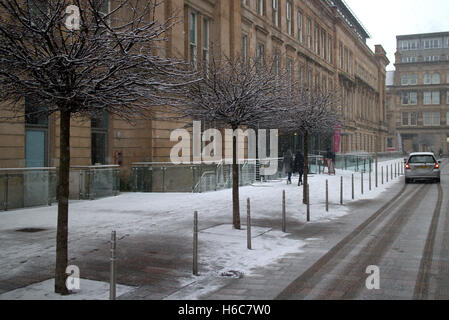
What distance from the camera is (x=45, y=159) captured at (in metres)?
16.0

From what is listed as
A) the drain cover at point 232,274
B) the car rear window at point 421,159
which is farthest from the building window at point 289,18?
the drain cover at point 232,274

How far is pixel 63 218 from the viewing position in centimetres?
610

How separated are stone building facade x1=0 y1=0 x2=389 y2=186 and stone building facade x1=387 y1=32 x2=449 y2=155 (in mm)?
42496

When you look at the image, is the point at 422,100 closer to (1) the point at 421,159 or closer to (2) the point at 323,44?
(2) the point at 323,44

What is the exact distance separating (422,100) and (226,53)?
8820 cm

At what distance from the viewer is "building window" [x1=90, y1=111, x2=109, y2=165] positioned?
19375mm

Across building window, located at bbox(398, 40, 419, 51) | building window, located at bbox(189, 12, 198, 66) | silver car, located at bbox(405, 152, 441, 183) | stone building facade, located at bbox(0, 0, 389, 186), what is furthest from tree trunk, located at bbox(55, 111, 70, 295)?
building window, located at bbox(398, 40, 419, 51)

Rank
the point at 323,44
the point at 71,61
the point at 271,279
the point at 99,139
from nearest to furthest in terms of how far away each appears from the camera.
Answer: the point at 71,61 < the point at 271,279 < the point at 99,139 < the point at 323,44

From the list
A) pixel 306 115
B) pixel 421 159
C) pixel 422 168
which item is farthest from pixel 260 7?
pixel 306 115

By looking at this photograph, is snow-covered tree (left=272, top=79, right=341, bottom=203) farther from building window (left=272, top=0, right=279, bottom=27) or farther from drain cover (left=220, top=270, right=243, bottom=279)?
building window (left=272, top=0, right=279, bottom=27)
